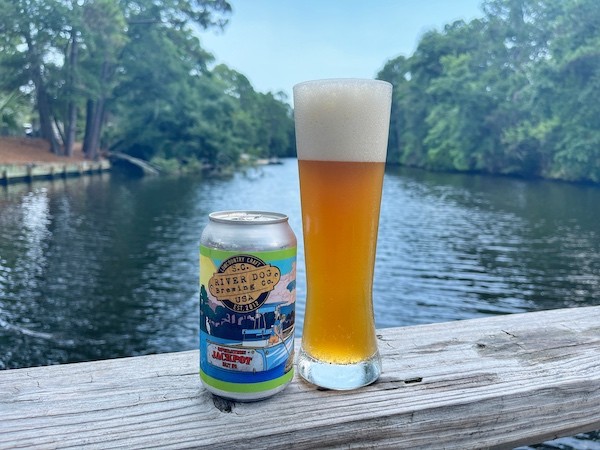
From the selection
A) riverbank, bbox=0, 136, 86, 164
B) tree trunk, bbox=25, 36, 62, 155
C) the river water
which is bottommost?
the river water

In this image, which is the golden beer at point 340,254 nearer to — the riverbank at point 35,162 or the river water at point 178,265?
the river water at point 178,265

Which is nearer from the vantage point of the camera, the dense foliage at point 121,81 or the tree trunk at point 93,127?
the dense foliage at point 121,81

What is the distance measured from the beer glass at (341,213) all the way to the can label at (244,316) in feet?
0.29

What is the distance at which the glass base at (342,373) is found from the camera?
2.92ft

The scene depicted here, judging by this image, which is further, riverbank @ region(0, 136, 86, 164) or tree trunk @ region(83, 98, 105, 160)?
tree trunk @ region(83, 98, 105, 160)

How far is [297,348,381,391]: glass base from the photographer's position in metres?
0.89

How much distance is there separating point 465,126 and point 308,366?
34.9m

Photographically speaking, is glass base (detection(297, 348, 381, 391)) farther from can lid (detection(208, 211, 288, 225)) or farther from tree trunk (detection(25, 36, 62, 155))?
tree trunk (detection(25, 36, 62, 155))

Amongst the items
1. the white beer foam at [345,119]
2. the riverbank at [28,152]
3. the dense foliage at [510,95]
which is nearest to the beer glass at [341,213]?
the white beer foam at [345,119]

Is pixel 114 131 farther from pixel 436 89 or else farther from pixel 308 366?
pixel 308 366

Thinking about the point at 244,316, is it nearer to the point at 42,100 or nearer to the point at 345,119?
the point at 345,119

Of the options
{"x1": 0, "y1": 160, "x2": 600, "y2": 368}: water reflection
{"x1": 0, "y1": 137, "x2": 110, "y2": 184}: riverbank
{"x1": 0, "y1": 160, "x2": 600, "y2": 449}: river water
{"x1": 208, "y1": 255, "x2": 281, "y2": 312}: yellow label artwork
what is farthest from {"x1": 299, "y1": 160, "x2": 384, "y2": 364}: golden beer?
{"x1": 0, "y1": 137, "x2": 110, "y2": 184}: riverbank

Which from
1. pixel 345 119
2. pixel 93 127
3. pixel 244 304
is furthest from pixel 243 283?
pixel 93 127

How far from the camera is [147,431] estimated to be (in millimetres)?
733
